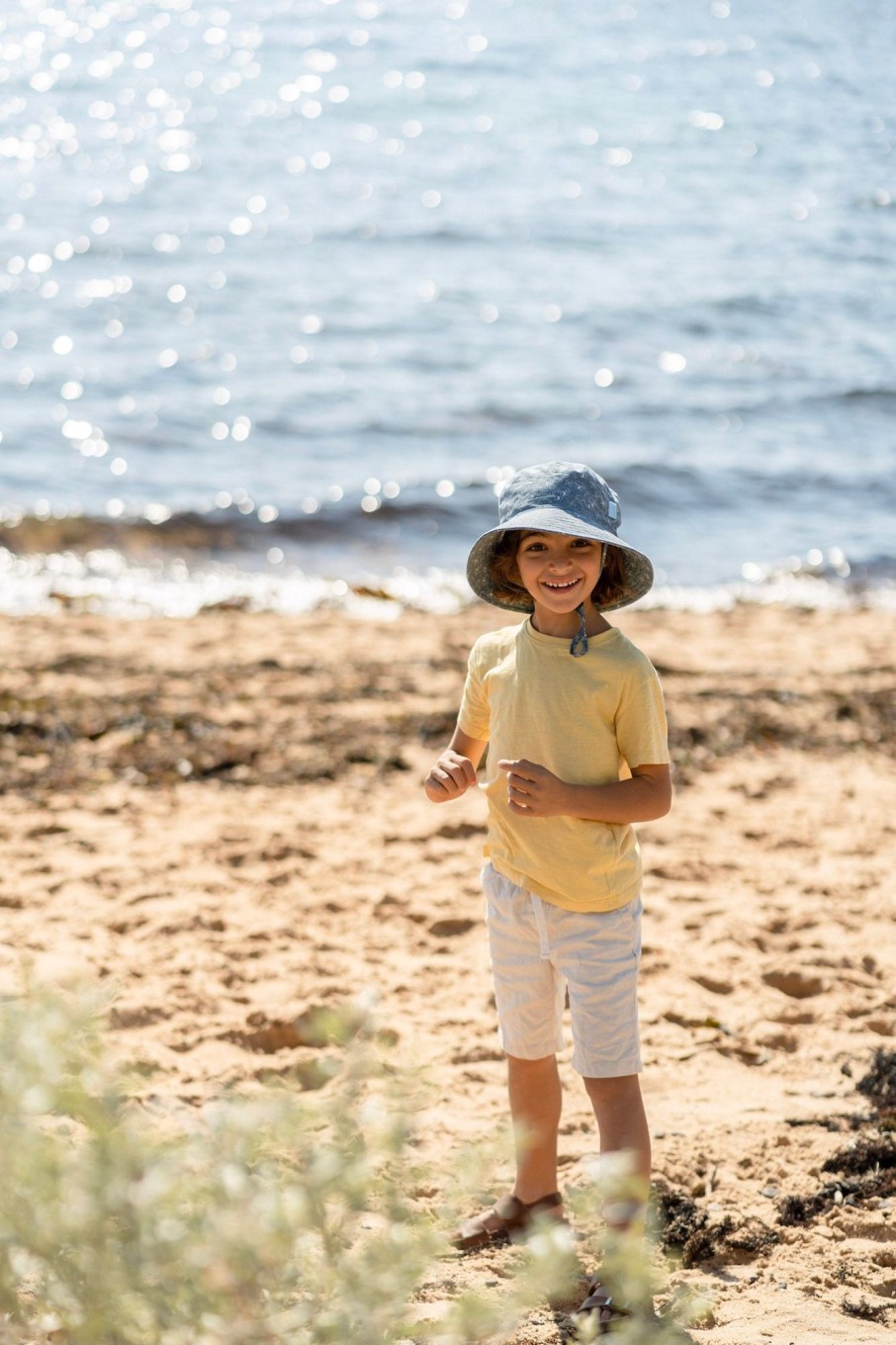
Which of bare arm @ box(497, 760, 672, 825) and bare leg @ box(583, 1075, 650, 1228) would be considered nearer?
bare arm @ box(497, 760, 672, 825)

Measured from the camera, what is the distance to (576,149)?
912 inches

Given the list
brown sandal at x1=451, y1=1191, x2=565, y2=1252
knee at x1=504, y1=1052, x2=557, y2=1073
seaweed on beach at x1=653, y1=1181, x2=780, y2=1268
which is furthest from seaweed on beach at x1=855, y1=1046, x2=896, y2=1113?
knee at x1=504, y1=1052, x2=557, y2=1073

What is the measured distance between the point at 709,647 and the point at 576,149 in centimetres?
1708

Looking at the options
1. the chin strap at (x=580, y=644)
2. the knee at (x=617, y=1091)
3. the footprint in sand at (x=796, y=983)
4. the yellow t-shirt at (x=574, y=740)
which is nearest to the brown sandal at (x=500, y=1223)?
the knee at (x=617, y=1091)

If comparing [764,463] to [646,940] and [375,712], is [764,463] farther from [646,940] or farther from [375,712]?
[646,940]

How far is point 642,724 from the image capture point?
282cm

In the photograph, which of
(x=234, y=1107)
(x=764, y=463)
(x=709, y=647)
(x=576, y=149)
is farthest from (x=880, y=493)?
(x=576, y=149)

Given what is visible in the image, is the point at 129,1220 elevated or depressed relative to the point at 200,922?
elevated

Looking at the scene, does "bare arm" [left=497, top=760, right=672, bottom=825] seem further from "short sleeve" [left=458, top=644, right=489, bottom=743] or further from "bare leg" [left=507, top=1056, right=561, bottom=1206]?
"bare leg" [left=507, top=1056, right=561, bottom=1206]

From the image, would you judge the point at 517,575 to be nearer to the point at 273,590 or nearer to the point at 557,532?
the point at 557,532

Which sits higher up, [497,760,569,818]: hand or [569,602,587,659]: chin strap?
[569,602,587,659]: chin strap

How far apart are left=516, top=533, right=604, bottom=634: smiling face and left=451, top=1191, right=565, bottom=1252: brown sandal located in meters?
1.38

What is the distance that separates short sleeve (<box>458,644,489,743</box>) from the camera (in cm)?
305

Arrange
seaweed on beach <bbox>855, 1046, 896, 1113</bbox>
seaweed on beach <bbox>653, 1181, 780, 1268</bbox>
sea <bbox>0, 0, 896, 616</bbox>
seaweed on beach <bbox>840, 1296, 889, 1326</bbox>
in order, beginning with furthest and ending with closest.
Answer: sea <bbox>0, 0, 896, 616</bbox> → seaweed on beach <bbox>855, 1046, 896, 1113</bbox> → seaweed on beach <bbox>653, 1181, 780, 1268</bbox> → seaweed on beach <bbox>840, 1296, 889, 1326</bbox>
